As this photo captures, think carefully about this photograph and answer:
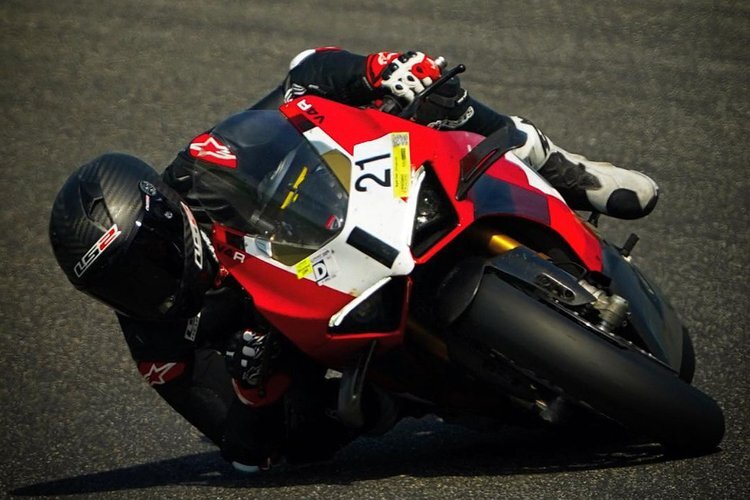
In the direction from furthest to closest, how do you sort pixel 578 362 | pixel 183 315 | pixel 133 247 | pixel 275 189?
pixel 183 315
pixel 133 247
pixel 275 189
pixel 578 362

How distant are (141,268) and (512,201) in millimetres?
1206

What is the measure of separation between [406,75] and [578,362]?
4.59ft

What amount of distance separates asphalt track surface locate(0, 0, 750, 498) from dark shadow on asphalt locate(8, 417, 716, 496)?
0.01 m

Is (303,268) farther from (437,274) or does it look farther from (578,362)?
(578,362)

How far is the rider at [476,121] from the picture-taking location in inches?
168

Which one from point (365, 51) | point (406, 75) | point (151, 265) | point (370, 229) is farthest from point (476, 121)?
point (365, 51)

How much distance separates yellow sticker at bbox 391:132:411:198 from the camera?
3.43 m

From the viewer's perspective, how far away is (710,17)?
748 centimetres

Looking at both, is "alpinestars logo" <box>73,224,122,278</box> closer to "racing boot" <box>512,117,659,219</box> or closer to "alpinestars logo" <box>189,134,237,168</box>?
"alpinestars logo" <box>189,134,237,168</box>

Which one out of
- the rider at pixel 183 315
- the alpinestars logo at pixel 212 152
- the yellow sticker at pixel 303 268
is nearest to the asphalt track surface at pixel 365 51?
the rider at pixel 183 315

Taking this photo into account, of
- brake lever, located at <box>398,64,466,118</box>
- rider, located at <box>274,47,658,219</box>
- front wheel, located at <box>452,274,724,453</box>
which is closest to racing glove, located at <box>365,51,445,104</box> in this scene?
rider, located at <box>274,47,658,219</box>

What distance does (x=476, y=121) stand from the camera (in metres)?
4.52

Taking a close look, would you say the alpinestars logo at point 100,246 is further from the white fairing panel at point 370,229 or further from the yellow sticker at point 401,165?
the yellow sticker at point 401,165

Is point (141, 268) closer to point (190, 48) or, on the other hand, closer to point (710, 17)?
point (190, 48)
